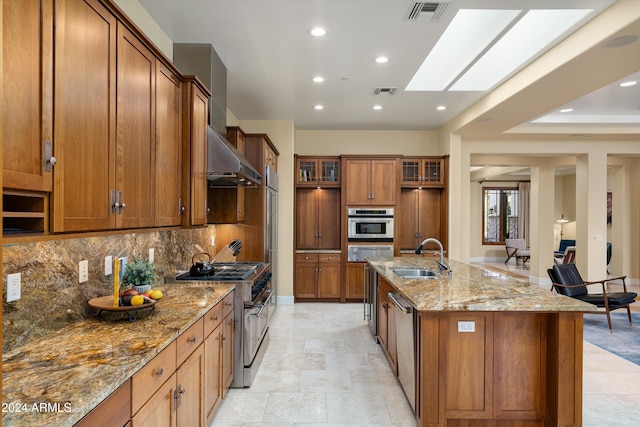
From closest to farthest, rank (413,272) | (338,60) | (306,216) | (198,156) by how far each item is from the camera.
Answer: (198,156) → (338,60) → (413,272) → (306,216)

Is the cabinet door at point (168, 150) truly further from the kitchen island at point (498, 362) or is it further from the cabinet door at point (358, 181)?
the cabinet door at point (358, 181)

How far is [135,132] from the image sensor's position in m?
2.00

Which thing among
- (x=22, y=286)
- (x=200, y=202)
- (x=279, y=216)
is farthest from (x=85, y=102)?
(x=279, y=216)

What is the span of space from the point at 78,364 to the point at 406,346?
2.14 m

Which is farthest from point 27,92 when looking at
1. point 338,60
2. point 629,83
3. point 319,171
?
point 629,83

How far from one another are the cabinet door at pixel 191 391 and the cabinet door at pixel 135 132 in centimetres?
80

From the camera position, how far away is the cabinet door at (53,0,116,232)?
1.39 meters

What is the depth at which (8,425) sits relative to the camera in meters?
1.01

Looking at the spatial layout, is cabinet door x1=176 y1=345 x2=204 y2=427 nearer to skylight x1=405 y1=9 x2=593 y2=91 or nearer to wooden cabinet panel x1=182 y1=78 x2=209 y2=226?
wooden cabinet panel x1=182 y1=78 x2=209 y2=226

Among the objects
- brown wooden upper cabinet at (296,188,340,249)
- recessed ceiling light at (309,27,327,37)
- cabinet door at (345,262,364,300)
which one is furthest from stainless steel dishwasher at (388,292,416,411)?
brown wooden upper cabinet at (296,188,340,249)

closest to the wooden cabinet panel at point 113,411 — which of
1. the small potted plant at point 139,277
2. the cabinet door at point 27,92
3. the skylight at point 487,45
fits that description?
the cabinet door at point 27,92

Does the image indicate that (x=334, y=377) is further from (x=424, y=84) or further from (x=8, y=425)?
(x=424, y=84)

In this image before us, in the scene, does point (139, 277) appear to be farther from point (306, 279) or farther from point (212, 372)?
point (306, 279)

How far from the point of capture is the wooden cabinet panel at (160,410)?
145 centimetres
